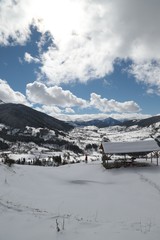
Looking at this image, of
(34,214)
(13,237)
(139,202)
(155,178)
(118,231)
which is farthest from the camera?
(155,178)

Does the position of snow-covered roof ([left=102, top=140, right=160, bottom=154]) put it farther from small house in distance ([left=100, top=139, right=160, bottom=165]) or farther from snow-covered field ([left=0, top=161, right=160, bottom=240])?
snow-covered field ([left=0, top=161, right=160, bottom=240])

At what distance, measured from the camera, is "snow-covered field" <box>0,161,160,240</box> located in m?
11.7

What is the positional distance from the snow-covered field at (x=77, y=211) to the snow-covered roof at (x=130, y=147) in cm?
1505

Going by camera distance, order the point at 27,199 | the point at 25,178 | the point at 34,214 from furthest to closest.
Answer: the point at 25,178, the point at 27,199, the point at 34,214

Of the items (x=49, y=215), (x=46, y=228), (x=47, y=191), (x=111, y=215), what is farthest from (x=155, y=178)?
(x=46, y=228)

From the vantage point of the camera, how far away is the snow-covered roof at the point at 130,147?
46.3 m

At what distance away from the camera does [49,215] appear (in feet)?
48.9

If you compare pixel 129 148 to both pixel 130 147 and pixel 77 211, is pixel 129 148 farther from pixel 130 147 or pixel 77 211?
pixel 77 211

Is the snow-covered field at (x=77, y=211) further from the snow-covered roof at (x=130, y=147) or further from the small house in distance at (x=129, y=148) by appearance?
the snow-covered roof at (x=130, y=147)

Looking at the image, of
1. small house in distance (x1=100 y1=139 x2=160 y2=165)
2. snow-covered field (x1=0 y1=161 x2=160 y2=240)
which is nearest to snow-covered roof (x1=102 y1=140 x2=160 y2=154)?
small house in distance (x1=100 y1=139 x2=160 y2=165)

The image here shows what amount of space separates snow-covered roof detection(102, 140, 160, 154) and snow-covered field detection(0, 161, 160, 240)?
15.0m

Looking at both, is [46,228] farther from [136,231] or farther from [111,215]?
[111,215]

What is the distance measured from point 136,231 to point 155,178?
2198cm

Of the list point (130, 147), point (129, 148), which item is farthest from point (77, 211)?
point (130, 147)
